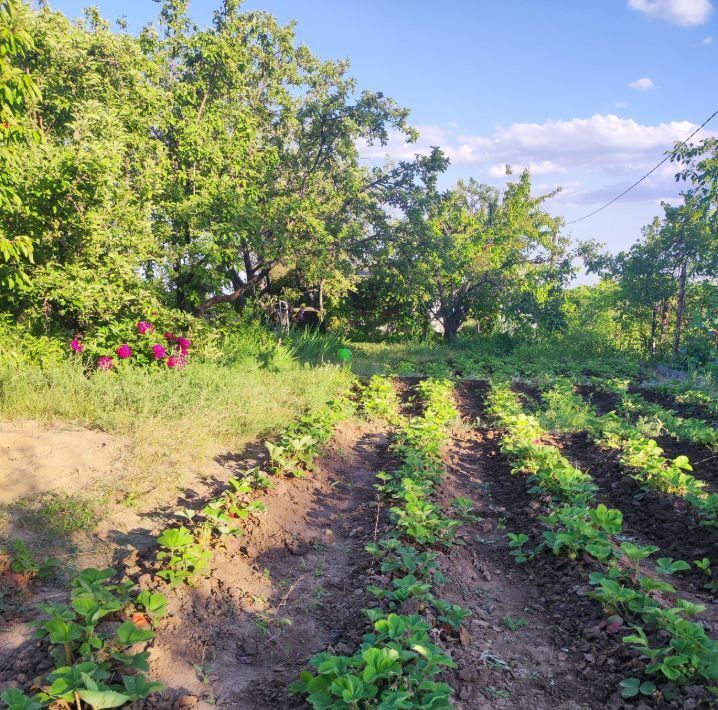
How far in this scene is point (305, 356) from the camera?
12984mm

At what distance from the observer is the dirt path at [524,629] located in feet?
9.63

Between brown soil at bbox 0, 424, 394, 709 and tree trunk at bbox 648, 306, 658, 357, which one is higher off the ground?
tree trunk at bbox 648, 306, 658, 357

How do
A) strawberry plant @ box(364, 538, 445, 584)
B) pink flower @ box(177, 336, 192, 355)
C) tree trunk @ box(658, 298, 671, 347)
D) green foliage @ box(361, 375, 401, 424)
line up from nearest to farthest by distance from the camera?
strawberry plant @ box(364, 538, 445, 584)
pink flower @ box(177, 336, 192, 355)
green foliage @ box(361, 375, 401, 424)
tree trunk @ box(658, 298, 671, 347)

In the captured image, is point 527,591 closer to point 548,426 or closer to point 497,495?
point 497,495

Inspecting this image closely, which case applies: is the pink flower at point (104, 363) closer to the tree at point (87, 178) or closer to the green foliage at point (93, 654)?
the tree at point (87, 178)

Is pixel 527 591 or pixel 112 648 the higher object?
pixel 112 648

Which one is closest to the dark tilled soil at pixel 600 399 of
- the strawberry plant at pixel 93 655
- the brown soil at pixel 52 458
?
the brown soil at pixel 52 458

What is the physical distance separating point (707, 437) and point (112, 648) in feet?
24.1

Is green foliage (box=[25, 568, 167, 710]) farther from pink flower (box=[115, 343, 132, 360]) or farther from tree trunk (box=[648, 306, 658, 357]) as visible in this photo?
tree trunk (box=[648, 306, 658, 357])

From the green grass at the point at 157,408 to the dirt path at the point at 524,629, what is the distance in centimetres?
270

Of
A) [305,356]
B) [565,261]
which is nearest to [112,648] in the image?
[305,356]

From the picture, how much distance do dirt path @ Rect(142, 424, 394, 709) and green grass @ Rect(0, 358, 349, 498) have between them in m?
1.17

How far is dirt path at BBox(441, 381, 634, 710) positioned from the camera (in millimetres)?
2936

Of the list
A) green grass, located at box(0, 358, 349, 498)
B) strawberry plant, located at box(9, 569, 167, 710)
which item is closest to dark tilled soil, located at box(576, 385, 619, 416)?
green grass, located at box(0, 358, 349, 498)
